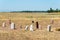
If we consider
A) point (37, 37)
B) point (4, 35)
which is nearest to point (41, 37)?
point (37, 37)

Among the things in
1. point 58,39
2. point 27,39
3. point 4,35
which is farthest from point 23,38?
point 58,39

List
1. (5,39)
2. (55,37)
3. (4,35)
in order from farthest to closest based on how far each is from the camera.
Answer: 1. (55,37)
2. (4,35)
3. (5,39)

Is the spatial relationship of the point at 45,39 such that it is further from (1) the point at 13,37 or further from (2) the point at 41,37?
(1) the point at 13,37

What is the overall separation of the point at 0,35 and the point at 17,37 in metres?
1.45

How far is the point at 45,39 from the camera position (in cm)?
2227

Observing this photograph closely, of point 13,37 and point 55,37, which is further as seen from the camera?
point 55,37

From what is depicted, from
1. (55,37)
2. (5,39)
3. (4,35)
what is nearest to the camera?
(5,39)

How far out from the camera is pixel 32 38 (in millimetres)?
22578

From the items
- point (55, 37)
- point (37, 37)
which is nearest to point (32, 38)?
point (37, 37)

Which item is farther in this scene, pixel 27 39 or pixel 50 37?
pixel 50 37

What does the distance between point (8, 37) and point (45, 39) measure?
3.38m

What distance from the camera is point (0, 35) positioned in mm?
21625

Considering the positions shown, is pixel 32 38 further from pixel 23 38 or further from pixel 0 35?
pixel 0 35

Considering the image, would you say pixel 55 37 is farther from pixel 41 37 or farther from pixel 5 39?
pixel 5 39
